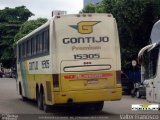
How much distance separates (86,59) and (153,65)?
271cm

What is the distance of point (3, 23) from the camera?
3317 inches

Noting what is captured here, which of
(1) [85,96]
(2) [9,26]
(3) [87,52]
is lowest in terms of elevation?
(1) [85,96]

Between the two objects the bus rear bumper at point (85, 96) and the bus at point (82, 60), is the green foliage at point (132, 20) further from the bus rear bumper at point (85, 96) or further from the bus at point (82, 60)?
the bus rear bumper at point (85, 96)

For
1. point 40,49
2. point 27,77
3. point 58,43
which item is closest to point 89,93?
point 58,43

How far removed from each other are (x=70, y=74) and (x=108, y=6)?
18.3m

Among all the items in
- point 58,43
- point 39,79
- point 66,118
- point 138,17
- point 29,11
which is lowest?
point 66,118

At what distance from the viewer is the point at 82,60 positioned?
16922mm

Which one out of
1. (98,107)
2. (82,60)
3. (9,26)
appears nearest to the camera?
(82,60)

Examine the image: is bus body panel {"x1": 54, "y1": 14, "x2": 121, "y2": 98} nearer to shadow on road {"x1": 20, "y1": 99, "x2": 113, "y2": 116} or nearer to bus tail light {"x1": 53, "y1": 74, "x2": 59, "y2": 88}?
bus tail light {"x1": 53, "y1": 74, "x2": 59, "y2": 88}

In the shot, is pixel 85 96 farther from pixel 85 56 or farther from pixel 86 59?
pixel 85 56

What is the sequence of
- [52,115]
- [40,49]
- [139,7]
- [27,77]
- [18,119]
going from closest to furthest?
[18,119] < [52,115] < [40,49] < [27,77] < [139,7]

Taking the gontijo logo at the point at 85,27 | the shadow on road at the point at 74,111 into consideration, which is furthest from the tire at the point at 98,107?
the gontijo logo at the point at 85,27

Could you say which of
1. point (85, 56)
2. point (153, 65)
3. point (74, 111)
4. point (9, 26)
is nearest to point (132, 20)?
point (74, 111)

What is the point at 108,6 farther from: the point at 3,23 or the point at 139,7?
the point at 3,23
